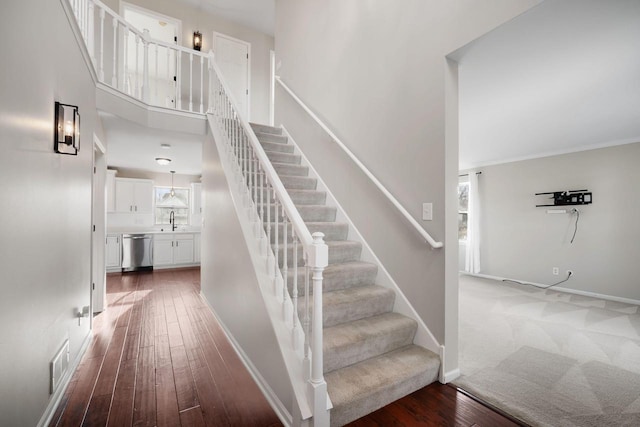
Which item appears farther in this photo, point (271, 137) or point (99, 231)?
point (271, 137)

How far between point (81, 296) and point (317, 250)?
237 cm

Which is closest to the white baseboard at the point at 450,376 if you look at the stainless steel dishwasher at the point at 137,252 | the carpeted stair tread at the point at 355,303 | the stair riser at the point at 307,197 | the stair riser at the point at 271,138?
the carpeted stair tread at the point at 355,303

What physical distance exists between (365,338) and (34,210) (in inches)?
82.3

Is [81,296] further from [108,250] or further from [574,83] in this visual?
[574,83]

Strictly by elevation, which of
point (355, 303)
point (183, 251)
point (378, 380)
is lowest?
point (378, 380)

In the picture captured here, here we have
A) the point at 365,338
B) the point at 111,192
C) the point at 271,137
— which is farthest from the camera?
the point at 111,192

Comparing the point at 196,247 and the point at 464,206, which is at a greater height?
the point at 464,206

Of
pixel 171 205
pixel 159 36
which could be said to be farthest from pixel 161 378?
pixel 159 36

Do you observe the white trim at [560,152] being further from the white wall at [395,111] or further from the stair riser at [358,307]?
the stair riser at [358,307]

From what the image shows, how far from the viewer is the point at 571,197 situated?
463 centimetres

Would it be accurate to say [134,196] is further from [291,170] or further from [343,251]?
[343,251]

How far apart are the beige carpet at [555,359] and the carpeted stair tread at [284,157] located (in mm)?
2909

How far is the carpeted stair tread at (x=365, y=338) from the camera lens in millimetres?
1820

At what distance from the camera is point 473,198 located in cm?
603
